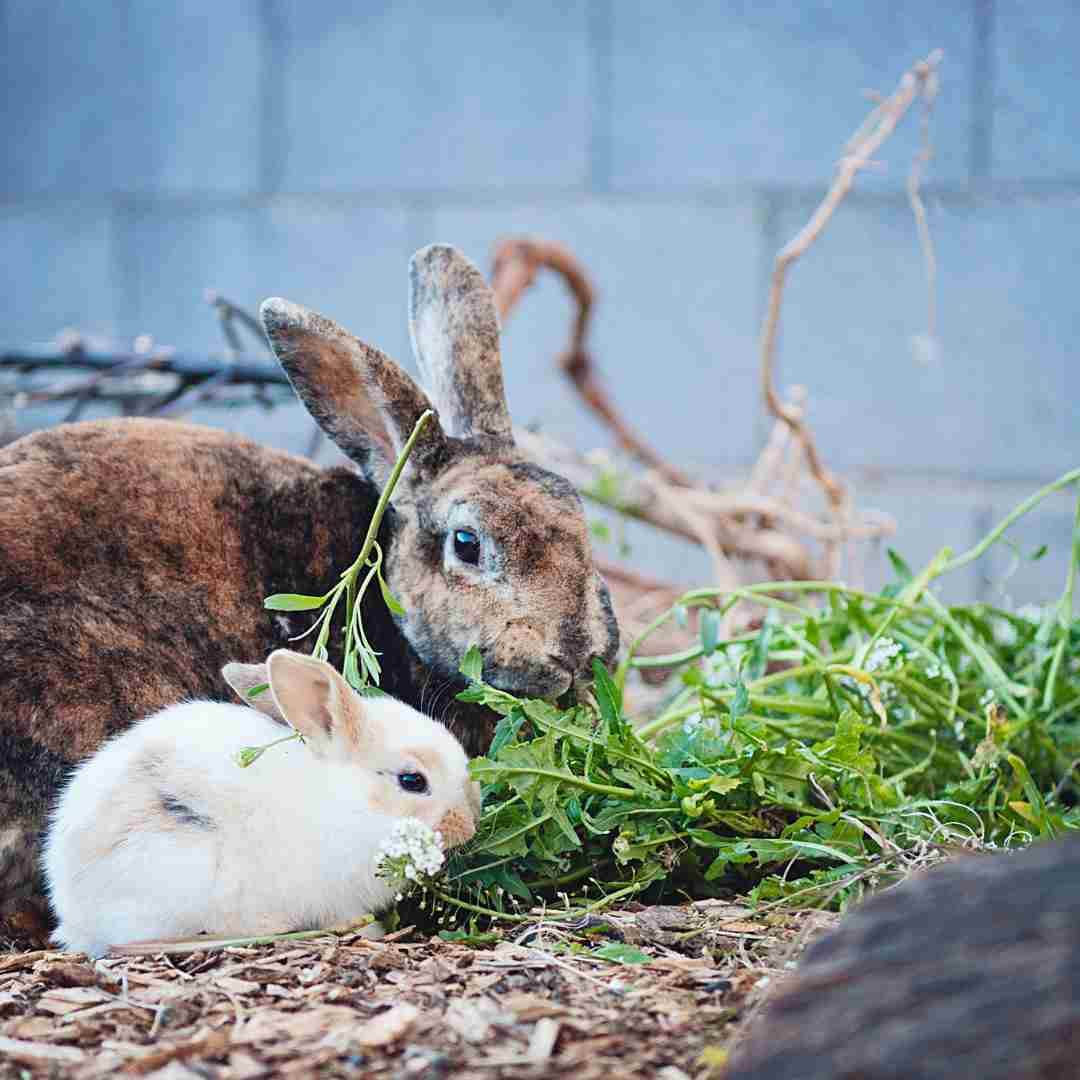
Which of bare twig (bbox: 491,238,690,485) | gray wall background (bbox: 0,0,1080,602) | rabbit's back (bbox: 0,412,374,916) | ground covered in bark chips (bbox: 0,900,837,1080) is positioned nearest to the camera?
ground covered in bark chips (bbox: 0,900,837,1080)

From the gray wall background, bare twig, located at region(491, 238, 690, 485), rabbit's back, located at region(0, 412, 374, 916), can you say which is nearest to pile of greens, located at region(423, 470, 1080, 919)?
rabbit's back, located at region(0, 412, 374, 916)

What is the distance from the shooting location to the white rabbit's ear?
6.57ft

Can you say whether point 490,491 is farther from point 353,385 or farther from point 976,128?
point 976,128

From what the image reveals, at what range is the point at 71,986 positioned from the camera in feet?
6.07

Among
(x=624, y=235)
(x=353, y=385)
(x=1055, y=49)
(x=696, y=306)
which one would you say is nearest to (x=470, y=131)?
(x=624, y=235)

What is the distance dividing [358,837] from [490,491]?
0.70m

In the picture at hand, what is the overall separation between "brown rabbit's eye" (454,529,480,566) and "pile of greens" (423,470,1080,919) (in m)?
0.31

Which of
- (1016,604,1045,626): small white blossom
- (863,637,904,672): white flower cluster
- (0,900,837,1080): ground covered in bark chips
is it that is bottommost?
(0,900,837,1080): ground covered in bark chips

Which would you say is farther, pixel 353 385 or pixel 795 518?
pixel 795 518

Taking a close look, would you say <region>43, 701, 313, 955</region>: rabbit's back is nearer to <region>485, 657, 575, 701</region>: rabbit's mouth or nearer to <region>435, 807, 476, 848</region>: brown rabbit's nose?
<region>435, 807, 476, 848</region>: brown rabbit's nose

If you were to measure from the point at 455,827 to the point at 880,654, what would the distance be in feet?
3.19

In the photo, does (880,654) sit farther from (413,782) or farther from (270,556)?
(270,556)

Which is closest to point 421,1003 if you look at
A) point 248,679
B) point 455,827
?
point 455,827

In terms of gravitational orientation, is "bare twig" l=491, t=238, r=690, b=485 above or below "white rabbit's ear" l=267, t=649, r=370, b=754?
above
